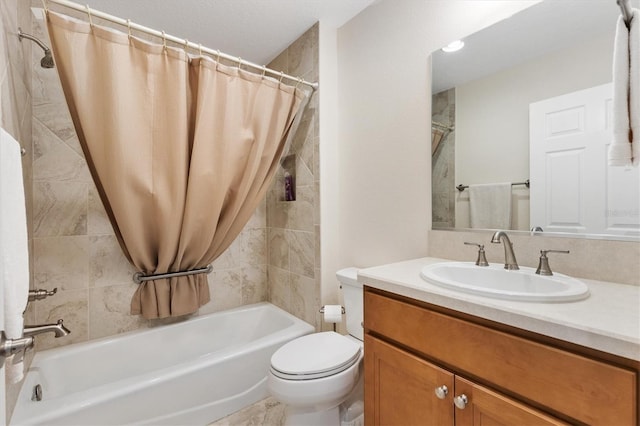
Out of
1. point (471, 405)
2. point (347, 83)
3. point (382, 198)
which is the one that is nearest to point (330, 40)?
point (347, 83)

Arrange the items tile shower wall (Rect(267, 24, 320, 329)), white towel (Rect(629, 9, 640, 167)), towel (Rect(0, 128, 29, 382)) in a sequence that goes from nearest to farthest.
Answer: towel (Rect(0, 128, 29, 382))
white towel (Rect(629, 9, 640, 167))
tile shower wall (Rect(267, 24, 320, 329))

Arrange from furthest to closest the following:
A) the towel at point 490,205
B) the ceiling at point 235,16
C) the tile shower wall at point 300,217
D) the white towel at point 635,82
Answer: the tile shower wall at point 300,217 → the ceiling at point 235,16 → the towel at point 490,205 → the white towel at point 635,82

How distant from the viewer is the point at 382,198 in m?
1.68

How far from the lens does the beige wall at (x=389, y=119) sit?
143 centimetres

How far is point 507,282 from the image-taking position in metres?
1.05

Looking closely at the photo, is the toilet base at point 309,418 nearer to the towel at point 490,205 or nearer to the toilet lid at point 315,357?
the toilet lid at point 315,357

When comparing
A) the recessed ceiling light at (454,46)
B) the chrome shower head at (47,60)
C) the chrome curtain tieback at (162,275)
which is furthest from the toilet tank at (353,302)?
the chrome shower head at (47,60)

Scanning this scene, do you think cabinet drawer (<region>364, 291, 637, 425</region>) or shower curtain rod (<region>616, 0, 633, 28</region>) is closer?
cabinet drawer (<region>364, 291, 637, 425</region>)

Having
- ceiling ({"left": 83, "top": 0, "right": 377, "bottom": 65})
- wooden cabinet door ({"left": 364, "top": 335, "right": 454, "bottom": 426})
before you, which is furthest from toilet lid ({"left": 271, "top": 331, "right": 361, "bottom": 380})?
ceiling ({"left": 83, "top": 0, "right": 377, "bottom": 65})

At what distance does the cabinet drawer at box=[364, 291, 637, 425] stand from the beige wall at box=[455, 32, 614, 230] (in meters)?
0.59

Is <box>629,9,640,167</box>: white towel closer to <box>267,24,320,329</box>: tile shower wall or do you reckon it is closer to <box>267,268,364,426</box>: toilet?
<box>267,268,364,426</box>: toilet

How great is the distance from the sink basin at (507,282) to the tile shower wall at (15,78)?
152cm

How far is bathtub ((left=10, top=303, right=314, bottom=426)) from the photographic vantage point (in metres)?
1.20

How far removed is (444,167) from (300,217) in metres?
1.05
